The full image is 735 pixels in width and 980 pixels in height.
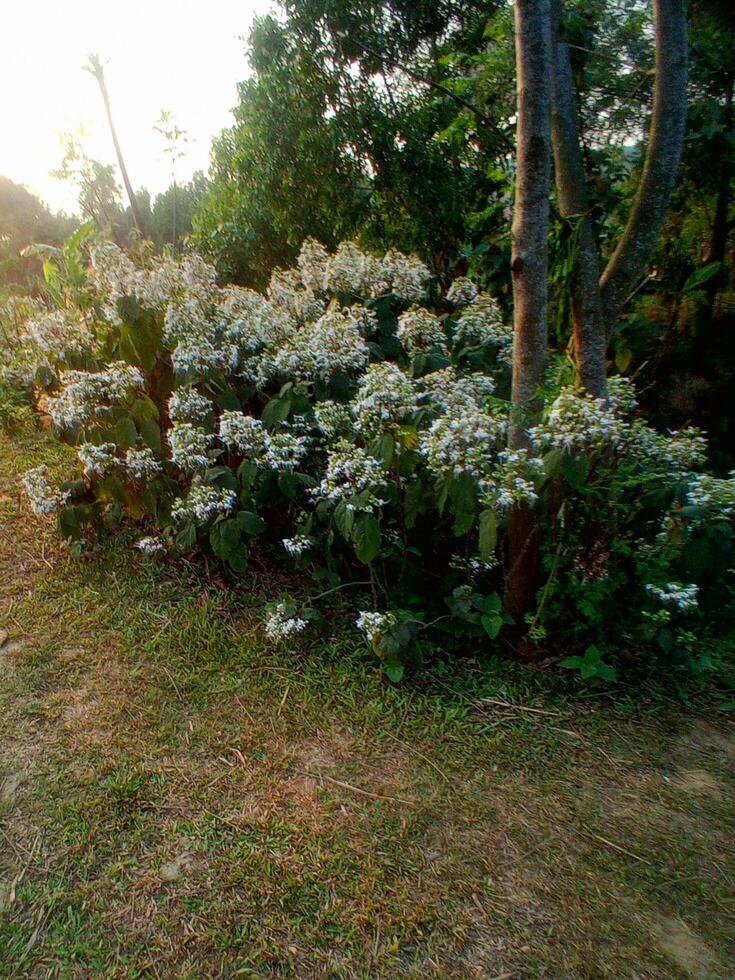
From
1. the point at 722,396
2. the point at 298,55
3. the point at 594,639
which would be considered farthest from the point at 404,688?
the point at 298,55

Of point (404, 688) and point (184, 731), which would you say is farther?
point (404, 688)

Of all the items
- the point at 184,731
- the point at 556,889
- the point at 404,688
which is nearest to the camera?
the point at 556,889

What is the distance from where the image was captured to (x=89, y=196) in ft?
50.8

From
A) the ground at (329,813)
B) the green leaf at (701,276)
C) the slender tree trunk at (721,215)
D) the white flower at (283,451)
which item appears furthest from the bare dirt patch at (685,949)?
the slender tree trunk at (721,215)

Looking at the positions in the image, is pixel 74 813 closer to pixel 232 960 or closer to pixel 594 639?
pixel 232 960

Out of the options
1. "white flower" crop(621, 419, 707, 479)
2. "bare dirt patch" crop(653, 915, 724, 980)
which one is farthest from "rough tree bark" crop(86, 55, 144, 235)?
"bare dirt patch" crop(653, 915, 724, 980)

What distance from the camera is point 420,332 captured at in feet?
11.2

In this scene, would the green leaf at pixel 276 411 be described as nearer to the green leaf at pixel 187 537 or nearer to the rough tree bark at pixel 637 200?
the green leaf at pixel 187 537

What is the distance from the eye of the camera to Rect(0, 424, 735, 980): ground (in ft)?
5.83

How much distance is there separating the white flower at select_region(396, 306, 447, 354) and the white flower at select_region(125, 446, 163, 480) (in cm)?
136

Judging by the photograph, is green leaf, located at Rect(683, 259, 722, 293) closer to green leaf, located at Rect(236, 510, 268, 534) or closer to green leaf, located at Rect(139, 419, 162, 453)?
green leaf, located at Rect(236, 510, 268, 534)

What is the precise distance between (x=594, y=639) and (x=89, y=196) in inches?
642

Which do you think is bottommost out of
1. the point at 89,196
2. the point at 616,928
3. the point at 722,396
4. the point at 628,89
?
the point at 616,928

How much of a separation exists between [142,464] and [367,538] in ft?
3.92
